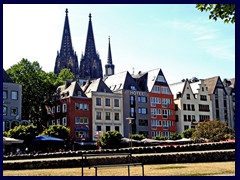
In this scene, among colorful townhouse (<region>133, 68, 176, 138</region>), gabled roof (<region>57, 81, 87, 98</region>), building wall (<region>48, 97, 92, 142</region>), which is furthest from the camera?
colorful townhouse (<region>133, 68, 176, 138</region>)

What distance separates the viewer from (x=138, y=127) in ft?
245

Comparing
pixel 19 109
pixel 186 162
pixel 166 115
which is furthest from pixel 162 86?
pixel 186 162

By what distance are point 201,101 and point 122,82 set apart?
61.3ft

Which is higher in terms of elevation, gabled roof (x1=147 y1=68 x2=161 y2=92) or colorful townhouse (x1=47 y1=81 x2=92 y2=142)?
gabled roof (x1=147 y1=68 x2=161 y2=92)

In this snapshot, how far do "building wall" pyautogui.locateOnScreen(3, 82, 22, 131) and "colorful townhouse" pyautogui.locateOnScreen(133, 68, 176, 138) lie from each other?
25.7 meters

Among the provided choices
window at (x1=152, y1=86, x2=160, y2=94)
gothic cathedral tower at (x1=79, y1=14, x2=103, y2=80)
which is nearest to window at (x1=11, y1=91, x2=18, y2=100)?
window at (x1=152, y1=86, x2=160, y2=94)

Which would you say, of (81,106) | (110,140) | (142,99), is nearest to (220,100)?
(142,99)

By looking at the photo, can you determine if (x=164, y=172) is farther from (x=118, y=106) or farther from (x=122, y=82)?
(x=122, y=82)

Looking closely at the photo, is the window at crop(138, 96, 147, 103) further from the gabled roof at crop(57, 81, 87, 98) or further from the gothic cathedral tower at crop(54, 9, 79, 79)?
the gothic cathedral tower at crop(54, 9, 79, 79)

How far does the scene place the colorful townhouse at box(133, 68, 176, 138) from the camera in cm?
7756

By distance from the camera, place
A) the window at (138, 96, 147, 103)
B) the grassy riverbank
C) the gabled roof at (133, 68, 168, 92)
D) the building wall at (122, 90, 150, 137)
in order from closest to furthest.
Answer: the grassy riverbank → the building wall at (122, 90, 150, 137) → the window at (138, 96, 147, 103) → the gabled roof at (133, 68, 168, 92)

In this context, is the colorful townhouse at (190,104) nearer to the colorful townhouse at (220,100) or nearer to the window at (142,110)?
the colorful townhouse at (220,100)

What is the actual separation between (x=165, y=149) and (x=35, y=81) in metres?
48.0

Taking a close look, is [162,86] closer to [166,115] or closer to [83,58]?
[166,115]
